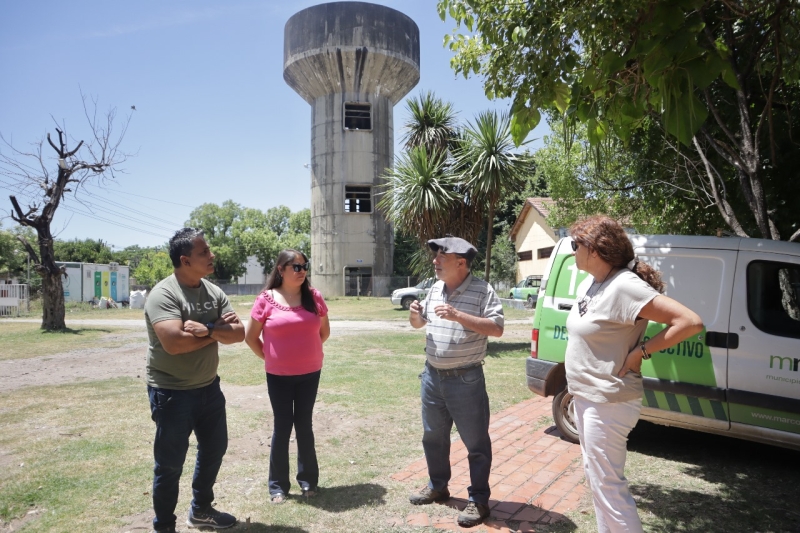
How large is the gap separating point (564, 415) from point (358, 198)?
34.9m

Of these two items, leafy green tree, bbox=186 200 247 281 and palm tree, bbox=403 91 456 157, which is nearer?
palm tree, bbox=403 91 456 157

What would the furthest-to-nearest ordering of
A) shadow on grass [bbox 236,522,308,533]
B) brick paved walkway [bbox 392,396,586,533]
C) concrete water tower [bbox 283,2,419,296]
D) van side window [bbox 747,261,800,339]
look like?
concrete water tower [bbox 283,2,419,296] < van side window [bbox 747,261,800,339] < brick paved walkway [bbox 392,396,586,533] < shadow on grass [bbox 236,522,308,533]

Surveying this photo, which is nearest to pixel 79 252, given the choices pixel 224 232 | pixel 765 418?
pixel 224 232

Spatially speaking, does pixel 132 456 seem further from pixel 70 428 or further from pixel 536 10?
pixel 536 10

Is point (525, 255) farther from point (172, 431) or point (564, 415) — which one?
point (172, 431)

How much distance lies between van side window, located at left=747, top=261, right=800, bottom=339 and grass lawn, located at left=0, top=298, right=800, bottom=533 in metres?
1.32

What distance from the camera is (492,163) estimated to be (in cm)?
1292

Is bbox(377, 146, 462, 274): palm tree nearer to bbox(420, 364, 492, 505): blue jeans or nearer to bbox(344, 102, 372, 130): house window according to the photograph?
bbox(420, 364, 492, 505): blue jeans

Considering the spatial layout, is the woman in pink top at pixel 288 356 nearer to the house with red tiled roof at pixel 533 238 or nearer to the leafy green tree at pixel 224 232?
the house with red tiled roof at pixel 533 238

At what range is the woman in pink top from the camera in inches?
164

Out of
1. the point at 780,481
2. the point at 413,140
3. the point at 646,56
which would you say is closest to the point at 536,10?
the point at 646,56

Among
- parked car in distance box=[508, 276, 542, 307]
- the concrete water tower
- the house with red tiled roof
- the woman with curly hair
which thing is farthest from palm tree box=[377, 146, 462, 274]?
the concrete water tower

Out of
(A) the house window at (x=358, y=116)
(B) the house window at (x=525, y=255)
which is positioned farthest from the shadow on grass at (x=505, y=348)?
(A) the house window at (x=358, y=116)

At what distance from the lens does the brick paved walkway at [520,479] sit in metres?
3.90
